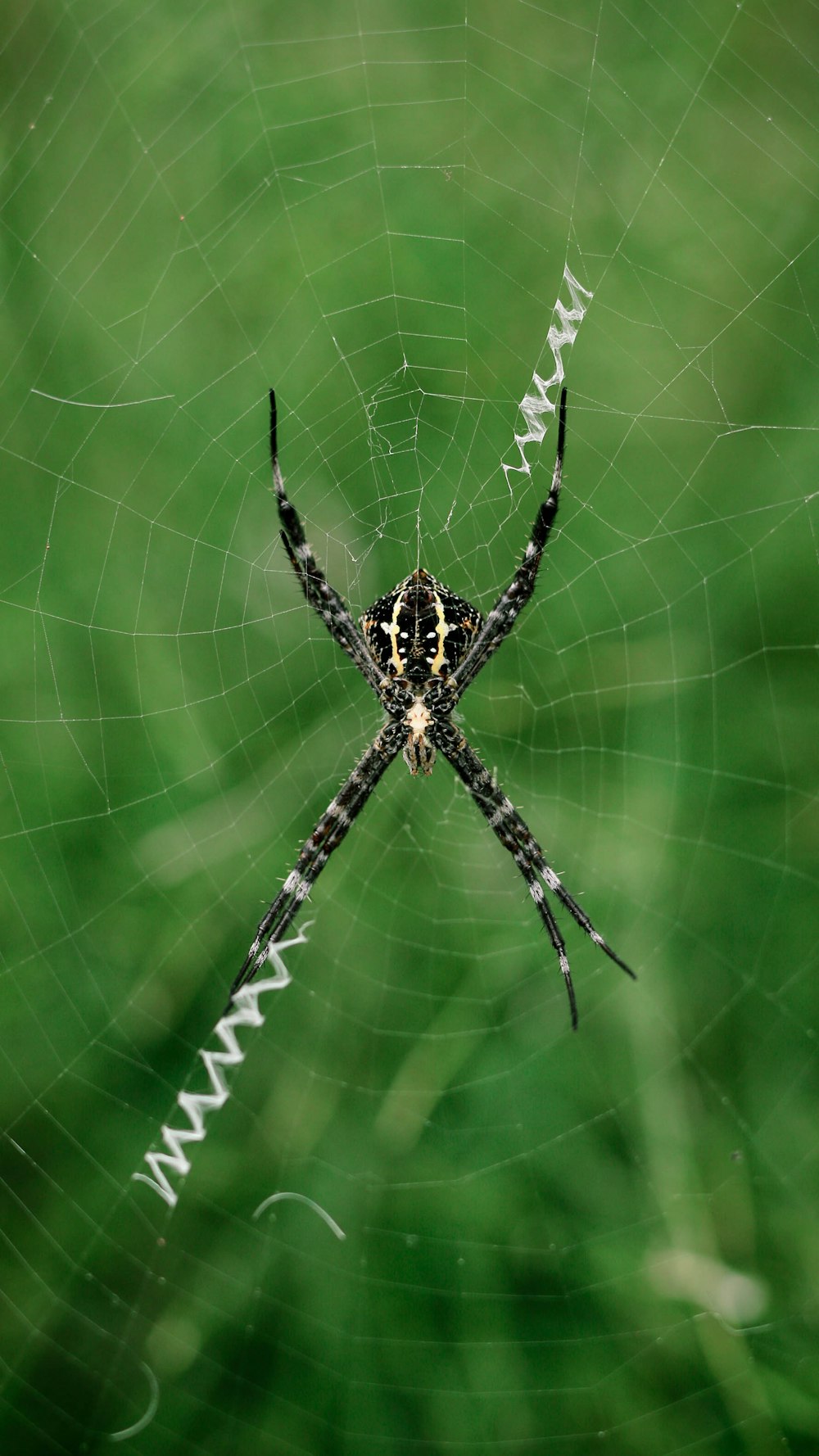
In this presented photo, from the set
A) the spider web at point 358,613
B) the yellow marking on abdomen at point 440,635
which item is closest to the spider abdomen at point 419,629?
the yellow marking on abdomen at point 440,635

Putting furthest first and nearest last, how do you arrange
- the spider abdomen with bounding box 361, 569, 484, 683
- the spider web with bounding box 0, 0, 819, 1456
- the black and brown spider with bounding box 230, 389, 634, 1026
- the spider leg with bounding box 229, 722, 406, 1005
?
the spider web with bounding box 0, 0, 819, 1456 < the spider leg with bounding box 229, 722, 406, 1005 < the spider abdomen with bounding box 361, 569, 484, 683 < the black and brown spider with bounding box 230, 389, 634, 1026

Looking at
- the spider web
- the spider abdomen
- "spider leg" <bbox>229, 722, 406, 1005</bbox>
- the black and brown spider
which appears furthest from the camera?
the spider web

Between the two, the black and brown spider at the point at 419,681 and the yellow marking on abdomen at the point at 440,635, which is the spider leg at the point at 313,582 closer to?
the black and brown spider at the point at 419,681

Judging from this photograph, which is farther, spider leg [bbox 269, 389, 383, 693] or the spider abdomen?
the spider abdomen

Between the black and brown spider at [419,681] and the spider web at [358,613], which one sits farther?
the spider web at [358,613]

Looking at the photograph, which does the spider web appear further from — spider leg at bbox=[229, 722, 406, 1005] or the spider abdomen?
the spider abdomen

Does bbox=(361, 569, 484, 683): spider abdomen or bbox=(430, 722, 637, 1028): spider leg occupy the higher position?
bbox=(361, 569, 484, 683): spider abdomen

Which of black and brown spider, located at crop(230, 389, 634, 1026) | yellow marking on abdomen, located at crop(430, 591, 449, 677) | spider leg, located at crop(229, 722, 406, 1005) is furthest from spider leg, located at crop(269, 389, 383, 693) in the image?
spider leg, located at crop(229, 722, 406, 1005)
